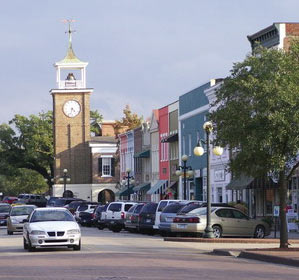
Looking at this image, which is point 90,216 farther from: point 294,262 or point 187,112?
point 294,262

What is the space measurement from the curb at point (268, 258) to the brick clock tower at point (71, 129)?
76037mm

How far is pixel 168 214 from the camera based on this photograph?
41.6m

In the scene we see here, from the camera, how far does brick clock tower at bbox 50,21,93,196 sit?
102875 millimetres

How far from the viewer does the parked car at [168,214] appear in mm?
41281

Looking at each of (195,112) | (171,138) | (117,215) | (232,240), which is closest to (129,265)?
(232,240)

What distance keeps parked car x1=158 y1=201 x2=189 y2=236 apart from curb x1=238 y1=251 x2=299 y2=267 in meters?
13.7

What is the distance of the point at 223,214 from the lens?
129 feet

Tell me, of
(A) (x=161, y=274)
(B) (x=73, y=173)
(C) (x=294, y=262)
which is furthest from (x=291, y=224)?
(B) (x=73, y=173)

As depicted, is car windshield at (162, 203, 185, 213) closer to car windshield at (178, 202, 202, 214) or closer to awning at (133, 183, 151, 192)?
car windshield at (178, 202, 202, 214)

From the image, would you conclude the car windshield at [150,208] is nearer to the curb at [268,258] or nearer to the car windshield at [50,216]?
the car windshield at [50,216]

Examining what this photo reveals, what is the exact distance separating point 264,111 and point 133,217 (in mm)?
19846

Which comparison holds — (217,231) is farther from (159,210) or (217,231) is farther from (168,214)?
(159,210)

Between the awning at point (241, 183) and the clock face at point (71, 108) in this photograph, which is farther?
the clock face at point (71, 108)

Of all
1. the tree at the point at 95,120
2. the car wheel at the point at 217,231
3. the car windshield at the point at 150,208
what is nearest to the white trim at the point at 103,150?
the tree at the point at 95,120
